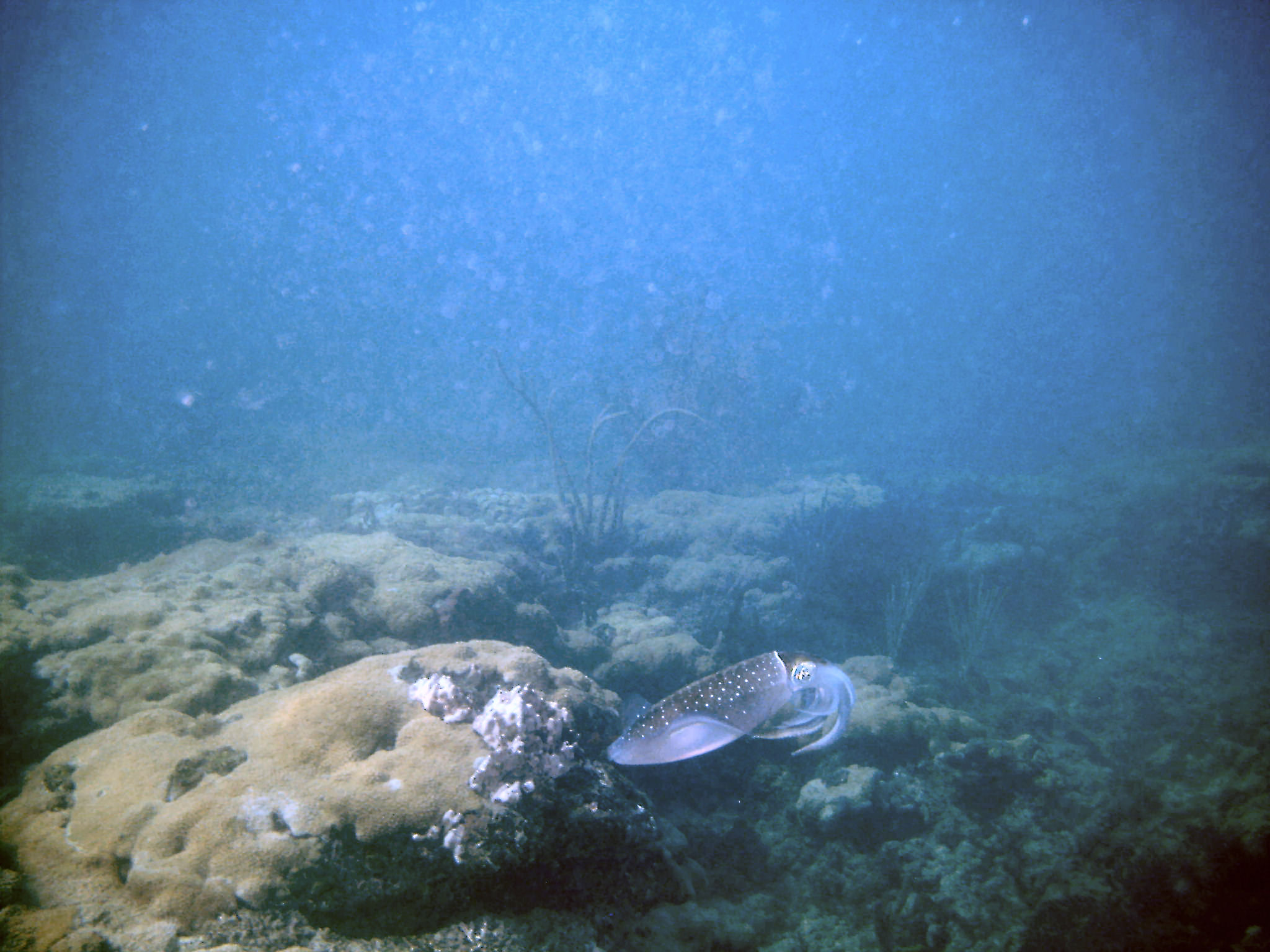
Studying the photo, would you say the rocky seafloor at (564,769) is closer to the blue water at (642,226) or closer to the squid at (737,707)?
the squid at (737,707)

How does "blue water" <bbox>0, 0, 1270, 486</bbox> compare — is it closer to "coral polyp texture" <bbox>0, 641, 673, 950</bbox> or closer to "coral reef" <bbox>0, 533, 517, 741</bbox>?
"coral reef" <bbox>0, 533, 517, 741</bbox>

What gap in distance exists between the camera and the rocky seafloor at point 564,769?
1.88 m

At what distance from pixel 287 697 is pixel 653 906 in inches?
82.6

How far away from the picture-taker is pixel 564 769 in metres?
2.31

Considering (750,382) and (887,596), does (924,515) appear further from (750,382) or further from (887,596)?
(750,382)

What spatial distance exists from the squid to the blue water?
419 inches

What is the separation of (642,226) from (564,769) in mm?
122841

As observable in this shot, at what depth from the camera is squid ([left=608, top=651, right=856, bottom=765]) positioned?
7.95 ft

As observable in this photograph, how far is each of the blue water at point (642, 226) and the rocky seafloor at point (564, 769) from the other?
26.9 ft

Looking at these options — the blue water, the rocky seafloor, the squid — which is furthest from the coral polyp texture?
the blue water

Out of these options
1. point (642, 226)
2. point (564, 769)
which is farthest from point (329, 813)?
point (642, 226)

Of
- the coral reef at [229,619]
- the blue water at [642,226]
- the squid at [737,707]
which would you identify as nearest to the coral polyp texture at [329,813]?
the squid at [737,707]

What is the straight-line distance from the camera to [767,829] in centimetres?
392

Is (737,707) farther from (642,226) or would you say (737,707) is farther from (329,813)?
(642,226)
